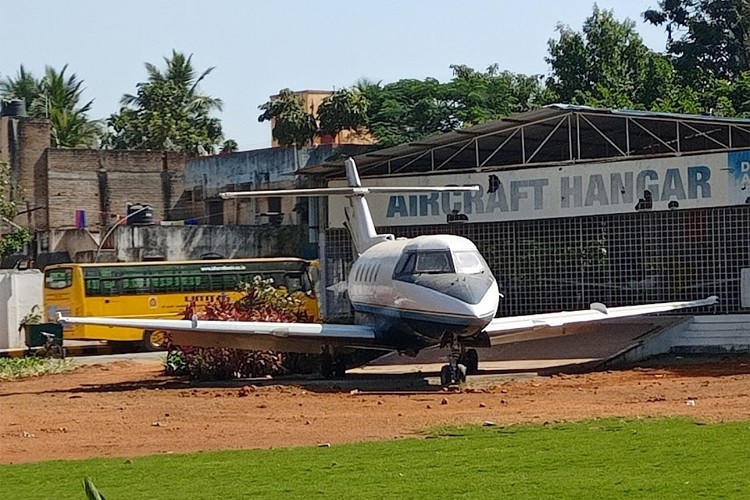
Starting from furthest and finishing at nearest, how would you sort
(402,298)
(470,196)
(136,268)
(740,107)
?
(740,107)
(136,268)
(470,196)
(402,298)

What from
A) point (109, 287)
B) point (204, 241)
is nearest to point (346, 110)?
point (204, 241)

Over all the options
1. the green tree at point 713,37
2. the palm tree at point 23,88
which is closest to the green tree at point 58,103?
the palm tree at point 23,88

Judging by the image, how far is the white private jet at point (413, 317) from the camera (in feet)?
73.7

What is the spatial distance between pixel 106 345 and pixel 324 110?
27.7 meters

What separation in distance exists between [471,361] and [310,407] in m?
5.79

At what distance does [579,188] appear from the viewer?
29266 mm

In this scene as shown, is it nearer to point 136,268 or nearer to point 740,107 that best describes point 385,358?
point 136,268

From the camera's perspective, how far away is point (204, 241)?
176 feet

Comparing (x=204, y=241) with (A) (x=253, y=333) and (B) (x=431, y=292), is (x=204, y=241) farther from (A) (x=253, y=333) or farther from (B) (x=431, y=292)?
(B) (x=431, y=292)

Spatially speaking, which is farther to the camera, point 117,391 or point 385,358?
point 385,358

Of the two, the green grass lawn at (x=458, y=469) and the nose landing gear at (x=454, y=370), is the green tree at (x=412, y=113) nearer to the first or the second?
the nose landing gear at (x=454, y=370)

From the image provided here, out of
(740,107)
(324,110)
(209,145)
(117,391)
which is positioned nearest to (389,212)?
(117,391)

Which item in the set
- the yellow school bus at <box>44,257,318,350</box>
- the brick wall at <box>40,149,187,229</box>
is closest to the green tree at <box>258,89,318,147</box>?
the brick wall at <box>40,149,187,229</box>

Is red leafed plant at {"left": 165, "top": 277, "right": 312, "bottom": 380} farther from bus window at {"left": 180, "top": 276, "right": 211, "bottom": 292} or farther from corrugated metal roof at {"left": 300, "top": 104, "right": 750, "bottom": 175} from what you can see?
bus window at {"left": 180, "top": 276, "right": 211, "bottom": 292}
